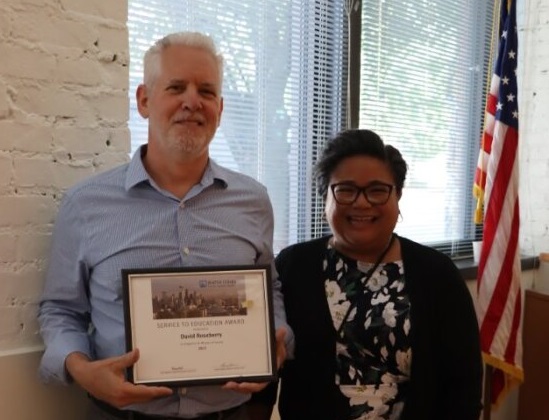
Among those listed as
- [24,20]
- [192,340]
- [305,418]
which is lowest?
[305,418]

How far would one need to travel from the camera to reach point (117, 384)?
114 centimetres

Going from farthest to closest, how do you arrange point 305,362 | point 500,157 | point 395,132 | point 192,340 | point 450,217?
point 450,217 → point 395,132 → point 500,157 → point 305,362 → point 192,340

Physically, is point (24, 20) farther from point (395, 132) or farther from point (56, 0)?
point (395, 132)

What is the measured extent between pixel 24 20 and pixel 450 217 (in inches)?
97.9

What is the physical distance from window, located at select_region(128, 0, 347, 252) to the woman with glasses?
0.62 meters

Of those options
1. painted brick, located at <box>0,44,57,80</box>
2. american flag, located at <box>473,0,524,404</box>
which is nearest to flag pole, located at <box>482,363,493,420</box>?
american flag, located at <box>473,0,524,404</box>

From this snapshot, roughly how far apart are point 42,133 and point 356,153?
837 millimetres

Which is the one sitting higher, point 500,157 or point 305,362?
point 500,157

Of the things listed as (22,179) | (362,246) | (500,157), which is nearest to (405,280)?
(362,246)

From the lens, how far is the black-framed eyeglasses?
61.3 inches

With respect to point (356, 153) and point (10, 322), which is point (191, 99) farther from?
point (10, 322)

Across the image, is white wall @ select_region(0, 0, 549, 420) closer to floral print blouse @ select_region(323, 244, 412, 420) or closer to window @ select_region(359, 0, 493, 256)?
floral print blouse @ select_region(323, 244, 412, 420)

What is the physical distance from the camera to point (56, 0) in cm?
140

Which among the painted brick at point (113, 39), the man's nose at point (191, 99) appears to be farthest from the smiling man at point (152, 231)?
the painted brick at point (113, 39)
